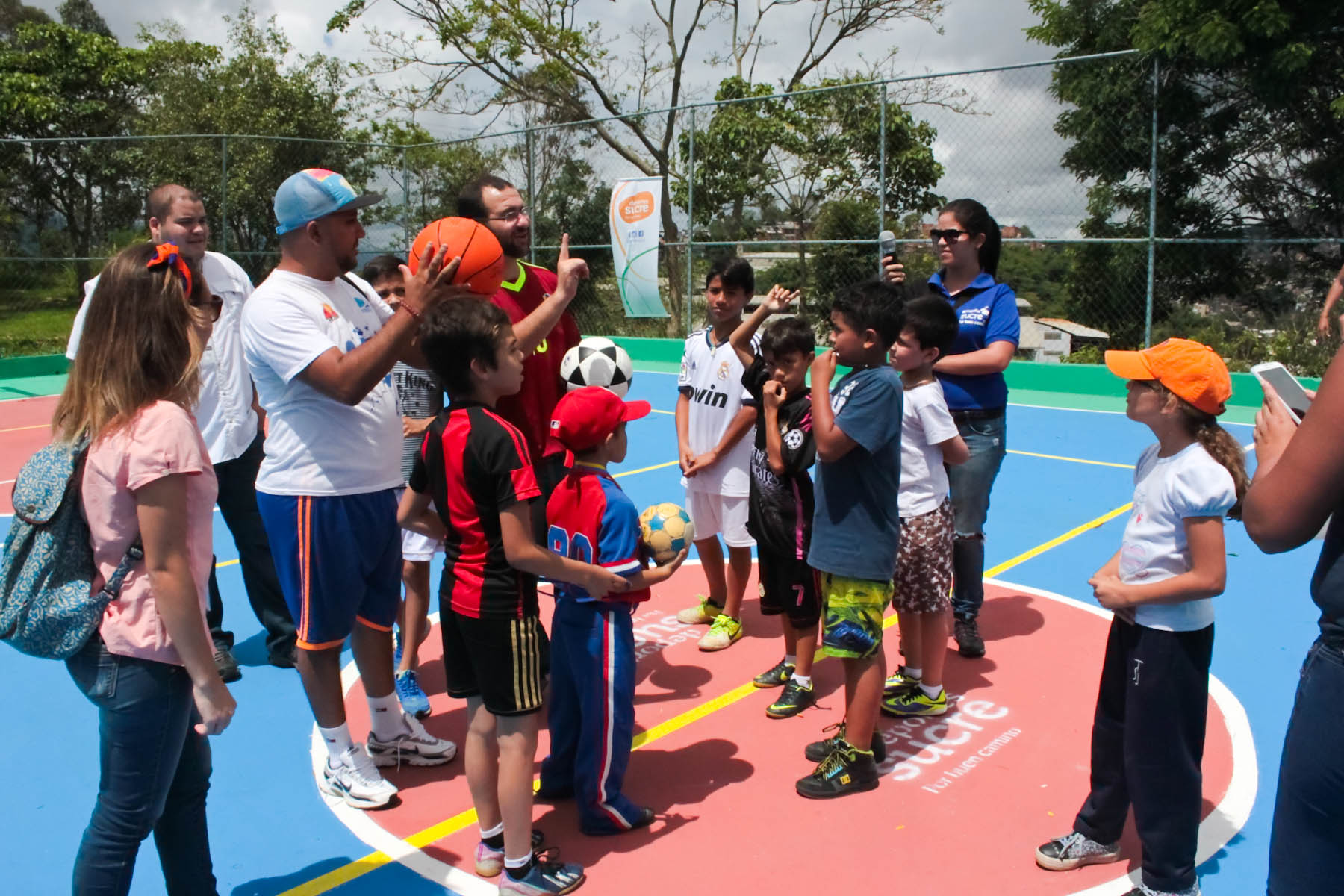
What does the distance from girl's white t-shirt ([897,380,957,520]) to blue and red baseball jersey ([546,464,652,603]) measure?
1.40 m

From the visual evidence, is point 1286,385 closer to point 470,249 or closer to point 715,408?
point 470,249

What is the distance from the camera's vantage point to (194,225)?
193 inches

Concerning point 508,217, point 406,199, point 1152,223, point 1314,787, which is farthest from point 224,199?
point 1314,787

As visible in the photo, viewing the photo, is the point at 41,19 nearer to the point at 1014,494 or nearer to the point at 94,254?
the point at 94,254

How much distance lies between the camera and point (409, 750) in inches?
157

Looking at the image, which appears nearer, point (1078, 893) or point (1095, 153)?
point (1078, 893)

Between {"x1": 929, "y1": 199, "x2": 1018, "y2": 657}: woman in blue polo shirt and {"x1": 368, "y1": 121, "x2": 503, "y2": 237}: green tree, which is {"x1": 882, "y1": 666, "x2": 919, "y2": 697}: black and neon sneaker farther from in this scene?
{"x1": 368, "y1": 121, "x2": 503, "y2": 237}: green tree

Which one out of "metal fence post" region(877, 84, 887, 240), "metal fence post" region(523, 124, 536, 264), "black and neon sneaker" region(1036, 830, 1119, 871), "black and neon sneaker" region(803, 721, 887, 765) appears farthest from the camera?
"metal fence post" region(523, 124, 536, 264)

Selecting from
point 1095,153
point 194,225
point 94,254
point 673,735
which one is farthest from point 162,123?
point 673,735

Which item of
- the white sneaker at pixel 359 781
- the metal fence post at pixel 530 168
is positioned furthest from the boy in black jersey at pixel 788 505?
the metal fence post at pixel 530 168

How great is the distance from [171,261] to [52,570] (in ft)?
2.59

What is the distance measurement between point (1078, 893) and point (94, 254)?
1966 cm

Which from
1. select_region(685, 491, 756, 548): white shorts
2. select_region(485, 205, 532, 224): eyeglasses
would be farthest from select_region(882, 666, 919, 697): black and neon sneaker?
select_region(485, 205, 532, 224): eyeglasses

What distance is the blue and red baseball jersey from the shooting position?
3.29 m
